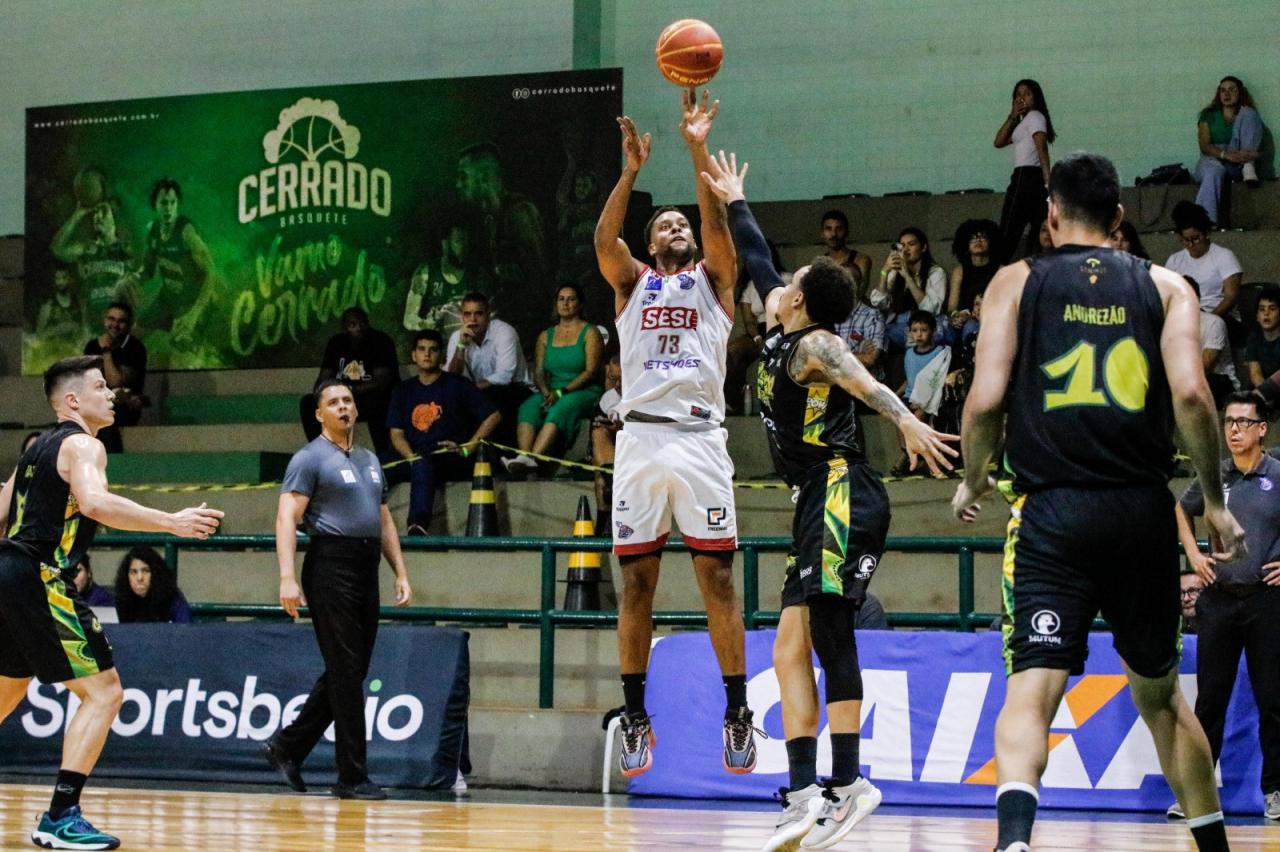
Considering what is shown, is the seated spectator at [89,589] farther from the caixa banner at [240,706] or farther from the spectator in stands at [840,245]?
the spectator in stands at [840,245]

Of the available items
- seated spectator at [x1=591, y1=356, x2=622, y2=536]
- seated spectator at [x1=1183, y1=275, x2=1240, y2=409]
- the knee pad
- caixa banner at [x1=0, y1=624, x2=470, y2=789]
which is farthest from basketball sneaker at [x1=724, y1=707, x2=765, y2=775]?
seated spectator at [x1=1183, y1=275, x2=1240, y2=409]

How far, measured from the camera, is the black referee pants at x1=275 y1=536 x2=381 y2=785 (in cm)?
989

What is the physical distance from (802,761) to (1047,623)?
2.12 meters

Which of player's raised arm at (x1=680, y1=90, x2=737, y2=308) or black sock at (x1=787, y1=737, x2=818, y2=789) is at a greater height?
player's raised arm at (x1=680, y1=90, x2=737, y2=308)

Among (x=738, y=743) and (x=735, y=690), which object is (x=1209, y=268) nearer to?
(x=735, y=690)

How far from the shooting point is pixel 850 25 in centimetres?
1798

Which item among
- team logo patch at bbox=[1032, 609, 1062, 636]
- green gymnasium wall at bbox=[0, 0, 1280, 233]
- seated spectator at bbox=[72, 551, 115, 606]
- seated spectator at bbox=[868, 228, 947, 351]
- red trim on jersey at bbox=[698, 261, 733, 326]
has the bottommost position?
seated spectator at bbox=[72, 551, 115, 606]

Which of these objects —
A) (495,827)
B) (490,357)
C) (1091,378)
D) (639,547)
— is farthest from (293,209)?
(1091,378)

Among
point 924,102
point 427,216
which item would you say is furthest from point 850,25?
point 427,216

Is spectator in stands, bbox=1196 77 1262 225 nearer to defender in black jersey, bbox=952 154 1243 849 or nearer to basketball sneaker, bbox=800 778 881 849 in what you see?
basketball sneaker, bbox=800 778 881 849

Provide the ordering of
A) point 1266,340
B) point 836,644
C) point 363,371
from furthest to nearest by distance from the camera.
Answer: point 363,371 → point 1266,340 → point 836,644

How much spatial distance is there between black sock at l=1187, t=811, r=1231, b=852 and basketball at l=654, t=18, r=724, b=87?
12.9ft

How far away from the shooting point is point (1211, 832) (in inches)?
204

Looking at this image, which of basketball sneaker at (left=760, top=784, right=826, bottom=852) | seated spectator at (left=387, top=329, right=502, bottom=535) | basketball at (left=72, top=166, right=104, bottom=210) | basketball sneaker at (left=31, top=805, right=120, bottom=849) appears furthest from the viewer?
basketball at (left=72, top=166, right=104, bottom=210)
